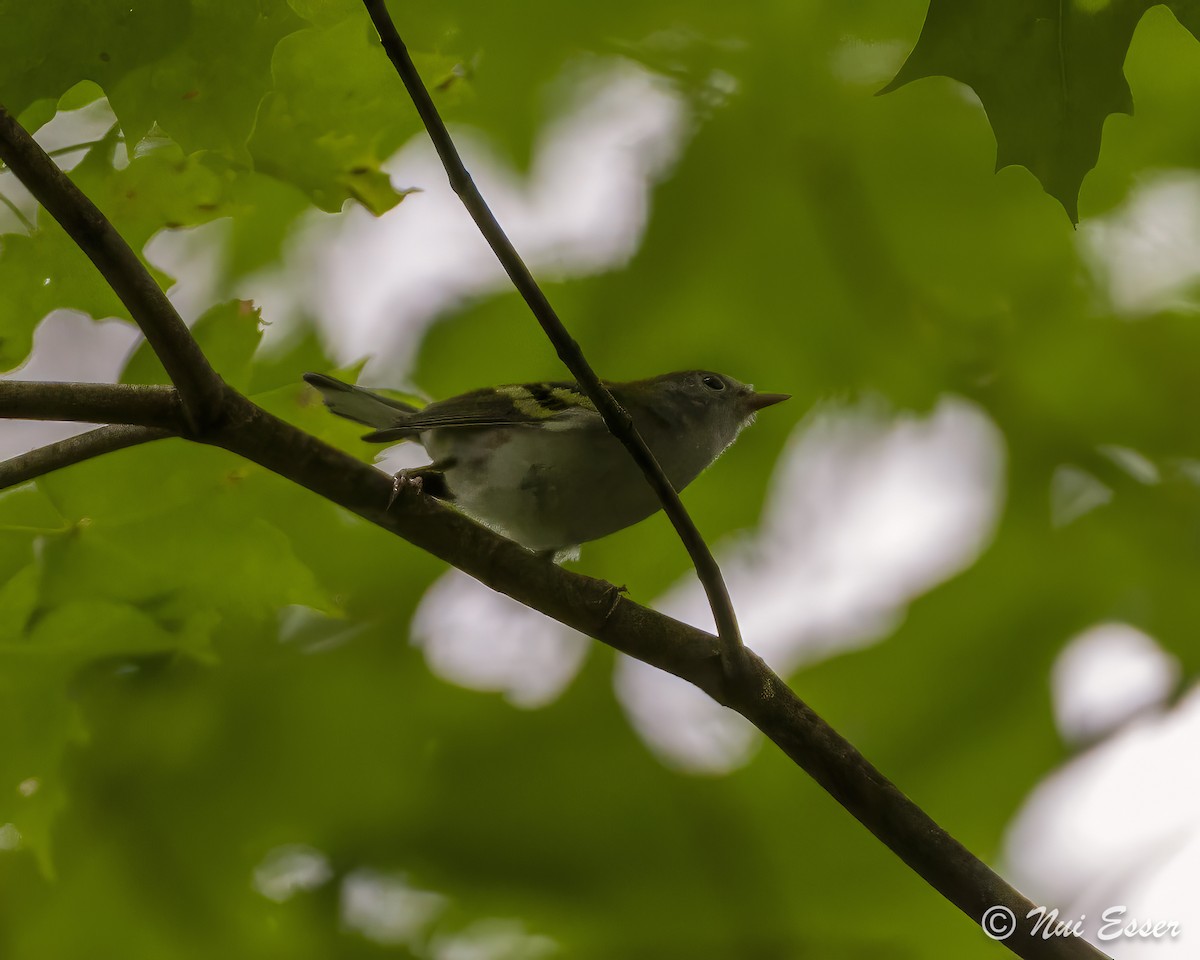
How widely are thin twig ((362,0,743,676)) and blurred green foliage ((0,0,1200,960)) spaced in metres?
1.82

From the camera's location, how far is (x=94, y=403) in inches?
60.6

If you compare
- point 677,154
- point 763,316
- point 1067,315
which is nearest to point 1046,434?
point 1067,315

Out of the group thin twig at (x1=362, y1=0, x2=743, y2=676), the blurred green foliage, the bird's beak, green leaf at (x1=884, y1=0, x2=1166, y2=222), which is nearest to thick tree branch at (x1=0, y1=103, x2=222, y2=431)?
thin twig at (x1=362, y1=0, x2=743, y2=676)

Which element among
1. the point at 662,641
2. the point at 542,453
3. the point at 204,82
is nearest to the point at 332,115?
the point at 204,82

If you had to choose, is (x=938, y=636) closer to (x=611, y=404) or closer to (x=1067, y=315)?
(x=1067, y=315)

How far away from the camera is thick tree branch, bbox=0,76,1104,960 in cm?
153

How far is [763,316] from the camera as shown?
359cm

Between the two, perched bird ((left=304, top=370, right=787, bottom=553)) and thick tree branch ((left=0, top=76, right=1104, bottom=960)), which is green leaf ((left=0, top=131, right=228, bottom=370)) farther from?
perched bird ((left=304, top=370, right=787, bottom=553))

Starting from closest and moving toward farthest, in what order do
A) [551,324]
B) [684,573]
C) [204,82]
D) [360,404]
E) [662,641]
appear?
[551,324]
[204,82]
[662,641]
[360,404]
[684,573]

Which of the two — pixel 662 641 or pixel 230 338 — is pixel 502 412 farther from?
pixel 662 641

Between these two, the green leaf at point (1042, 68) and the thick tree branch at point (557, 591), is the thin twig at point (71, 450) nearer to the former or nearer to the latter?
the thick tree branch at point (557, 591)

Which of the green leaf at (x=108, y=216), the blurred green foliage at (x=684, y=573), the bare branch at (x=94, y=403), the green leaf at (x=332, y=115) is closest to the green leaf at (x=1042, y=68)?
the green leaf at (x=332, y=115)

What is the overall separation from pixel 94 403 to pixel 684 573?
7.27 feet

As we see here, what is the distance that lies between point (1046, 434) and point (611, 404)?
101 inches
